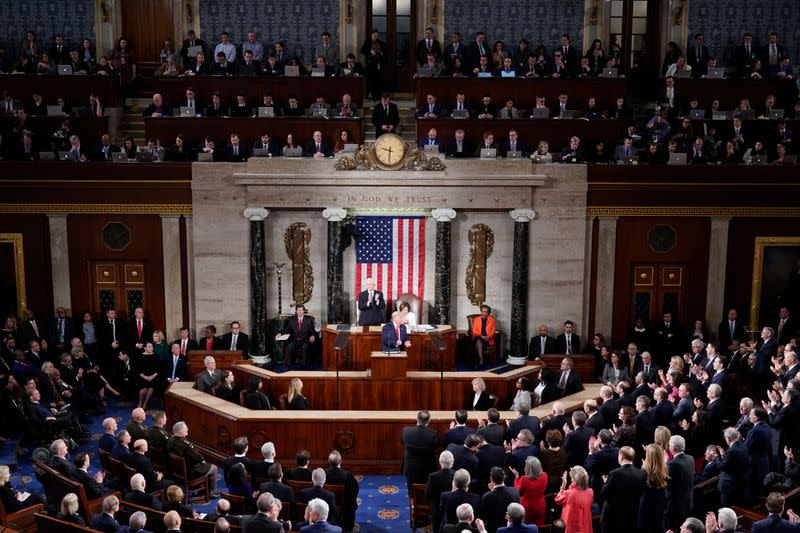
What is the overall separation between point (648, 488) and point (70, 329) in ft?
40.3

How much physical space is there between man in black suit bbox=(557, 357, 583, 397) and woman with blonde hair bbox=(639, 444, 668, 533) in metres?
5.46

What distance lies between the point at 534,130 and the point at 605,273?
11.0 feet

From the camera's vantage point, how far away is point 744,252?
18281mm

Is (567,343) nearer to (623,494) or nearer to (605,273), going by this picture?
(605,273)

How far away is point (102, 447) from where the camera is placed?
11984 millimetres

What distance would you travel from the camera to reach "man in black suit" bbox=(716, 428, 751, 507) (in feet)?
33.2

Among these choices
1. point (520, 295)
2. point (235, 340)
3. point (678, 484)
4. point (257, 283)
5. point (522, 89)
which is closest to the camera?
point (678, 484)

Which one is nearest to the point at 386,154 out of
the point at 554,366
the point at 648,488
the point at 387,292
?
the point at 387,292

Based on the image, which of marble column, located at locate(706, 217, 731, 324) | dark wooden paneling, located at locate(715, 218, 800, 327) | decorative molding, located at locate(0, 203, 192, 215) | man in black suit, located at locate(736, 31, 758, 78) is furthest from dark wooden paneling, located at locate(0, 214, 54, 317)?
man in black suit, located at locate(736, 31, 758, 78)

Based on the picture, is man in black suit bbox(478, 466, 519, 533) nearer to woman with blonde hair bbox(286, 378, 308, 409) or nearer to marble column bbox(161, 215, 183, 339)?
woman with blonde hair bbox(286, 378, 308, 409)

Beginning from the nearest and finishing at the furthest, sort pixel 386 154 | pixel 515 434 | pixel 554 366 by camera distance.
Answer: pixel 515 434, pixel 554 366, pixel 386 154

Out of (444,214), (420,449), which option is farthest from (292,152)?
(420,449)

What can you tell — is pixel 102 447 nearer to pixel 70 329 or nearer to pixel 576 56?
pixel 70 329

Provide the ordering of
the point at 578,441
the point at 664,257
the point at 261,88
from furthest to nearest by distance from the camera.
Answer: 1. the point at 261,88
2. the point at 664,257
3. the point at 578,441
